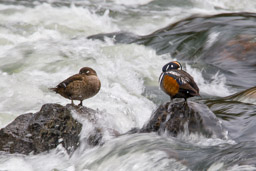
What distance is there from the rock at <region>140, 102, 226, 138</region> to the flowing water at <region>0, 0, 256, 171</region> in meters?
0.09

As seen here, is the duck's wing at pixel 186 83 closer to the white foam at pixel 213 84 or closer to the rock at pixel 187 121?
the rock at pixel 187 121

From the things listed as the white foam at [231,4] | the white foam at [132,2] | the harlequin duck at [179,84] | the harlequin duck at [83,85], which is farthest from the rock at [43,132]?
the white foam at [231,4]

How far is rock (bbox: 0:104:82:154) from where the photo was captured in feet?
18.1

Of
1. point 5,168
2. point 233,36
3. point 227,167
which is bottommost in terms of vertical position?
point 5,168

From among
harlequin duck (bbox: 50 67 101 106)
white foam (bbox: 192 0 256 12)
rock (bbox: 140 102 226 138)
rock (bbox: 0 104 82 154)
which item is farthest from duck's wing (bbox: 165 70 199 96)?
white foam (bbox: 192 0 256 12)

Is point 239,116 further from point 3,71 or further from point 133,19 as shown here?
point 133,19

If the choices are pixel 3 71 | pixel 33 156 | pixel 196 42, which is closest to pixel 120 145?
pixel 33 156

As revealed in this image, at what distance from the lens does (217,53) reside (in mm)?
10242

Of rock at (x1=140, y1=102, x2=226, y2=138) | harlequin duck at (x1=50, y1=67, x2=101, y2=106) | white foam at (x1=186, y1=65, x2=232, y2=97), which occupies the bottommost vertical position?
white foam at (x1=186, y1=65, x2=232, y2=97)

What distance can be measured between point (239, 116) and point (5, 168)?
297 centimetres

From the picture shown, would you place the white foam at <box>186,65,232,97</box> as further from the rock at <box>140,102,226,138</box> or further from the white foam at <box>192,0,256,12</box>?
the white foam at <box>192,0,256,12</box>

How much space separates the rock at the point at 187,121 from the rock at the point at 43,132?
1008mm

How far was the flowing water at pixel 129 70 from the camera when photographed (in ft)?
16.4

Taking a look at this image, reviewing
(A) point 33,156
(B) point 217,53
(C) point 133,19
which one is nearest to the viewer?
(A) point 33,156
